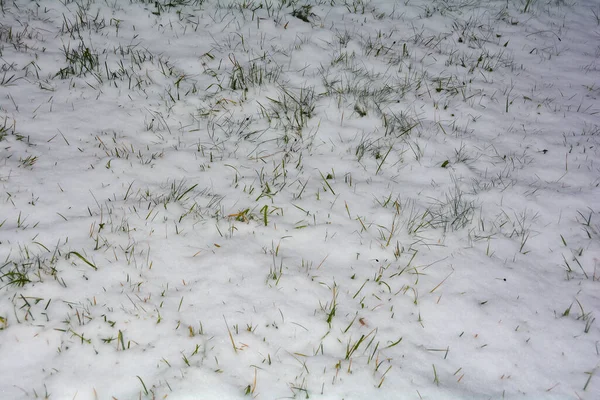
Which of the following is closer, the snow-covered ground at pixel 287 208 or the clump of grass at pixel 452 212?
the snow-covered ground at pixel 287 208

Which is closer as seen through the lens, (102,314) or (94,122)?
(102,314)

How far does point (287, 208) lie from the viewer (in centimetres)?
361

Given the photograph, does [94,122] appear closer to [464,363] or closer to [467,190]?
[467,190]

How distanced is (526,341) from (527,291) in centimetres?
44

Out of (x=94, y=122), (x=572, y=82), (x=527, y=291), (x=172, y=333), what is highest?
(x=572, y=82)

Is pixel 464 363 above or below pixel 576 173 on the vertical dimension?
below

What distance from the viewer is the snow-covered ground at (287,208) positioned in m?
2.47

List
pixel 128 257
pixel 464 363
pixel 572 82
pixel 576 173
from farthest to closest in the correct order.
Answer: pixel 572 82
pixel 576 173
pixel 128 257
pixel 464 363

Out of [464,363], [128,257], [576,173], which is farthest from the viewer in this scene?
[576,173]

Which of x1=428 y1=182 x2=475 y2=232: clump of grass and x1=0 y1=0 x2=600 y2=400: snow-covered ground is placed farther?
x1=428 y1=182 x2=475 y2=232: clump of grass

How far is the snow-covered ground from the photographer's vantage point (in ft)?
8.11

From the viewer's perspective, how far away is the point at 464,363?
255cm

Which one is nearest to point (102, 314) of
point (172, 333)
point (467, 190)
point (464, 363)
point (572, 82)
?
point (172, 333)

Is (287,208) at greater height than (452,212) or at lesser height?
lesser
